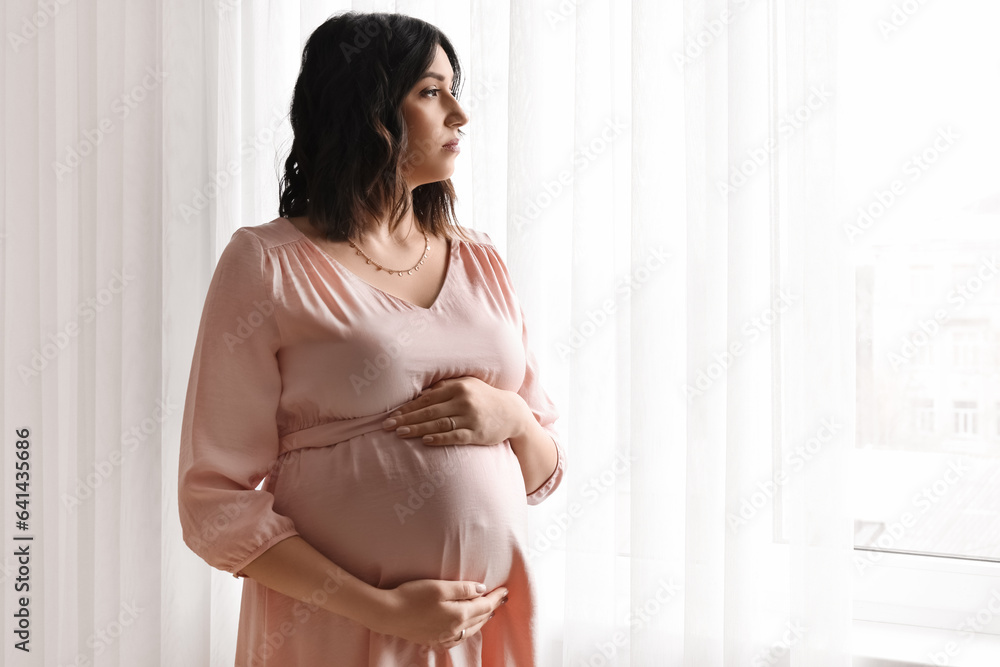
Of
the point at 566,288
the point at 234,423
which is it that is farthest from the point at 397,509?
the point at 566,288

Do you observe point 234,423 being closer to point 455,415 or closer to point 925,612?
point 455,415

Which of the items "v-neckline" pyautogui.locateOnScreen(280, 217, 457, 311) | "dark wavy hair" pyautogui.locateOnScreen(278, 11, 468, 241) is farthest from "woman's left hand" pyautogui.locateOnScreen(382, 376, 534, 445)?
"dark wavy hair" pyautogui.locateOnScreen(278, 11, 468, 241)

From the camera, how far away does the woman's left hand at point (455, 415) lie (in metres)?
0.99

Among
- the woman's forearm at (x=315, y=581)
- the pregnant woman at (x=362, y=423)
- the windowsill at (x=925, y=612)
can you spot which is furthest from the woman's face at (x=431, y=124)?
the windowsill at (x=925, y=612)

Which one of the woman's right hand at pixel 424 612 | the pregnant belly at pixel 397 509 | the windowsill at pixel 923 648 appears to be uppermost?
the pregnant belly at pixel 397 509

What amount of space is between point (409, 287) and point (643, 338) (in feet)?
1.25

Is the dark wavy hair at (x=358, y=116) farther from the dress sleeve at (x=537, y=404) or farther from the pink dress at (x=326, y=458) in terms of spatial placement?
the dress sleeve at (x=537, y=404)

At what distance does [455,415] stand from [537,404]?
22 centimetres

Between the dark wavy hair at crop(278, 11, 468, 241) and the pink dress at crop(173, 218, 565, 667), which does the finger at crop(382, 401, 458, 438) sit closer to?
the pink dress at crop(173, 218, 565, 667)

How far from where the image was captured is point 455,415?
99 centimetres

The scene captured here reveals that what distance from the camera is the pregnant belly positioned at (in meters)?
0.97

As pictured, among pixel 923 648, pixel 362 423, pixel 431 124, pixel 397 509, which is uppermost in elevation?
pixel 431 124

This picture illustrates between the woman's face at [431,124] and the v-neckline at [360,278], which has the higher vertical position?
the woman's face at [431,124]

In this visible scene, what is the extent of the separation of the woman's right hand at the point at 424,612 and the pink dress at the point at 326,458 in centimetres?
3
